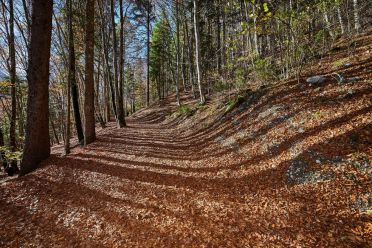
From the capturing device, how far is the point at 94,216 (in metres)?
4.39

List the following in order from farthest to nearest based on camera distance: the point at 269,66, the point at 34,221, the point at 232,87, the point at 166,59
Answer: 1. the point at 166,59
2. the point at 232,87
3. the point at 269,66
4. the point at 34,221

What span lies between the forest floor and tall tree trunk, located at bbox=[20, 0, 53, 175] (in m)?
0.54

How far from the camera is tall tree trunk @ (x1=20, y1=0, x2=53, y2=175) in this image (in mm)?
6848

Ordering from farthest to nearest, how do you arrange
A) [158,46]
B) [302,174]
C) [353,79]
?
[158,46] < [353,79] < [302,174]

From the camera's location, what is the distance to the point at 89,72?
1023 cm

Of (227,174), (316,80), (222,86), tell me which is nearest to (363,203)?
(227,174)

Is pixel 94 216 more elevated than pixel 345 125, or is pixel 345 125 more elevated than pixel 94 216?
pixel 345 125

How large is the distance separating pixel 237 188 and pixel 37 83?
6492 millimetres

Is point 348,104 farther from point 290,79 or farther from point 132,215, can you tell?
point 132,215

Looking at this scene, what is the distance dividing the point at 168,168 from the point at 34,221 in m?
3.50

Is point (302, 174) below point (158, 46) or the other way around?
below

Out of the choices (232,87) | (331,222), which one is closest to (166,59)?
(232,87)

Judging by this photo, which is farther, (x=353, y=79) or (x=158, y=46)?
(x=158, y=46)

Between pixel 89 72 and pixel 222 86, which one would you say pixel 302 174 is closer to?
pixel 89 72
